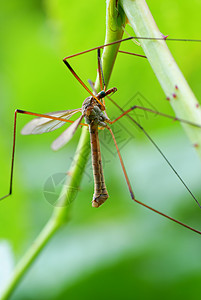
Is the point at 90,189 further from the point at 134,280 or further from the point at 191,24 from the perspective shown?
the point at 191,24

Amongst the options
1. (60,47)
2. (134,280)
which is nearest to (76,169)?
(134,280)

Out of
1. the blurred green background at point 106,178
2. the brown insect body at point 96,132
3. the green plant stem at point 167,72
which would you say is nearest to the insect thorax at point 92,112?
the brown insect body at point 96,132

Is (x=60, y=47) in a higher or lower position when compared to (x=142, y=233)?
higher

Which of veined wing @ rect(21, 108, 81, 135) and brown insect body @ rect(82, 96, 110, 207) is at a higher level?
veined wing @ rect(21, 108, 81, 135)

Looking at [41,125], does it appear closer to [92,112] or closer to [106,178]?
[92,112]

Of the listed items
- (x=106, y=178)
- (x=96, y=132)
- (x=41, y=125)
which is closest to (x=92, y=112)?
(x=96, y=132)

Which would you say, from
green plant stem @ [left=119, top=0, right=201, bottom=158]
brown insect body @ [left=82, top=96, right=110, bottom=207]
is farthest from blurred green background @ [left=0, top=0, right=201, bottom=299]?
green plant stem @ [left=119, top=0, right=201, bottom=158]

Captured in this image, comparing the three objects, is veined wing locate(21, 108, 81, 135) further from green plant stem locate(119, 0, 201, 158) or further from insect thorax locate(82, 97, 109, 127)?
green plant stem locate(119, 0, 201, 158)
